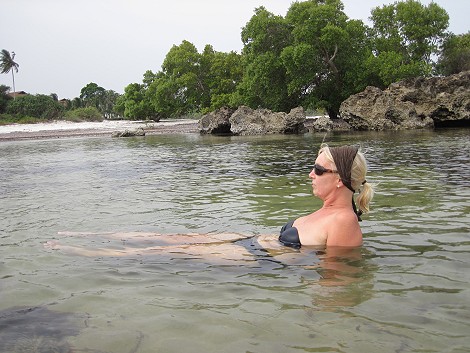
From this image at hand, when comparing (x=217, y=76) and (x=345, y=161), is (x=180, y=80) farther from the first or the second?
(x=345, y=161)

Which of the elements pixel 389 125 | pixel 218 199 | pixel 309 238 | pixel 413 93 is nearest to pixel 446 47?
pixel 413 93

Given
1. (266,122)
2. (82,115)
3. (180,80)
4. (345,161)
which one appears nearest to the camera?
(345,161)

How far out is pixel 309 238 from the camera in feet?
16.9

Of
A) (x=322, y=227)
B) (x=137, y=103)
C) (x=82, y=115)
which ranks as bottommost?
(x=322, y=227)

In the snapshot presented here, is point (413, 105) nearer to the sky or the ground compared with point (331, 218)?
nearer to the sky

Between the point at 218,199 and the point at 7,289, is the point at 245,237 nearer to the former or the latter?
the point at 7,289

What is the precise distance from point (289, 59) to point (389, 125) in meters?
11.3

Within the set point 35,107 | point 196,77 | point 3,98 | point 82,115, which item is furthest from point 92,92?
point 196,77

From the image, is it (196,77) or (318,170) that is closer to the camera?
(318,170)

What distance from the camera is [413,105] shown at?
35438 mm

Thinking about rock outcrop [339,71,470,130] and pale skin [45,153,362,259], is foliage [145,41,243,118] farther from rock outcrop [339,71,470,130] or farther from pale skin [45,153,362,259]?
pale skin [45,153,362,259]

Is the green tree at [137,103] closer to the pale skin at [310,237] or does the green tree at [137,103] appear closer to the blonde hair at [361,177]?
the pale skin at [310,237]

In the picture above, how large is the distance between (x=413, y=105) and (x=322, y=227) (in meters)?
33.8

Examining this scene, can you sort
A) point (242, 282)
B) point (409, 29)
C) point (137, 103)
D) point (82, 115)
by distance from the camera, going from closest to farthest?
point (242, 282) < point (409, 29) < point (137, 103) < point (82, 115)
